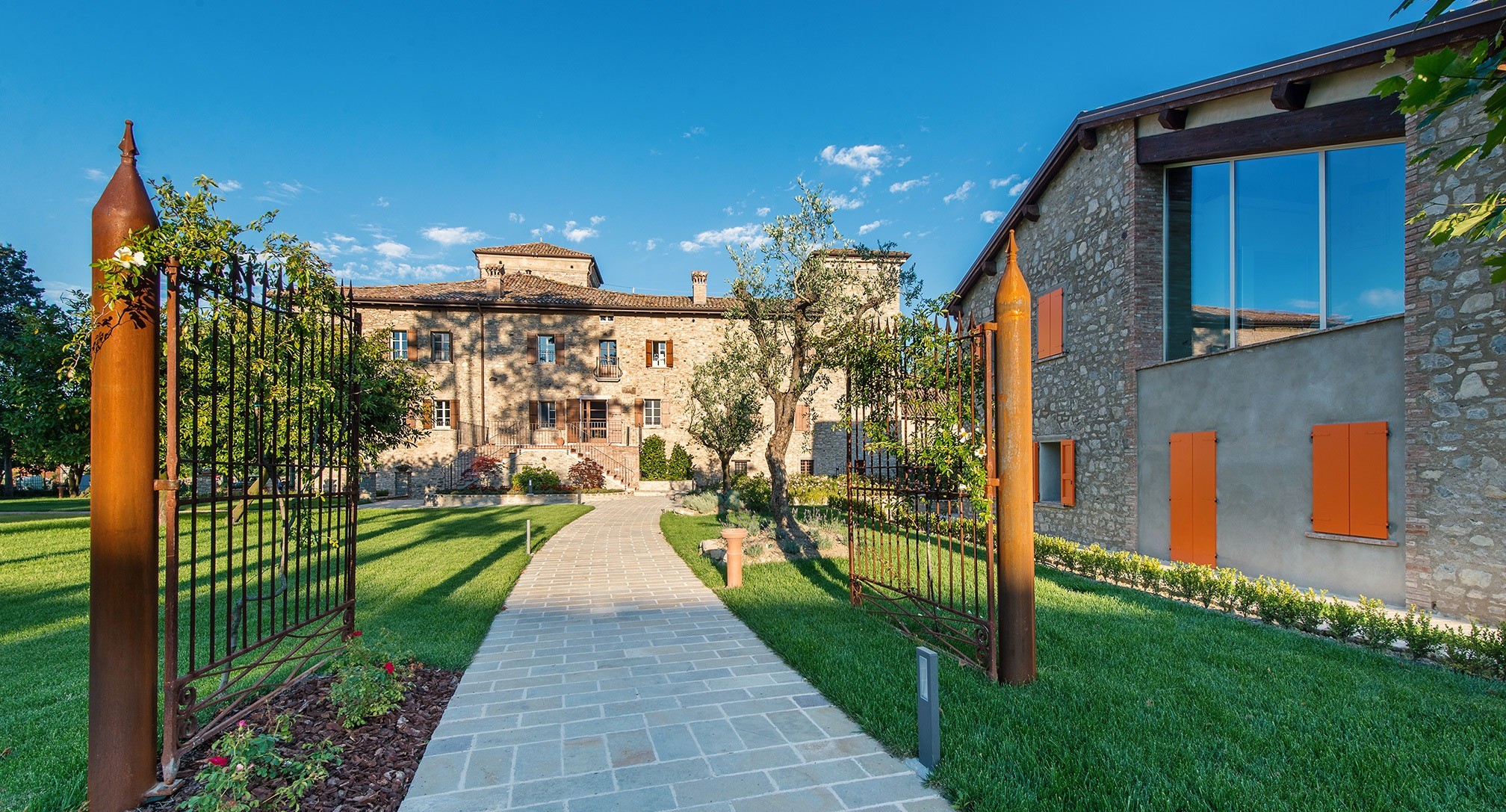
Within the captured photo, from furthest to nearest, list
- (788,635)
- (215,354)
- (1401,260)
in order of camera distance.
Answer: (1401,260), (788,635), (215,354)

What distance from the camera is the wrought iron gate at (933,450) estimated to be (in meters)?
4.77

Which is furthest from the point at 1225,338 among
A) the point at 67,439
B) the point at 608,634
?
the point at 67,439

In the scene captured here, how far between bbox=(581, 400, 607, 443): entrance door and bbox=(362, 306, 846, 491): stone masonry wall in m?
0.41

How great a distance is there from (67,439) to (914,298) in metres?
16.5

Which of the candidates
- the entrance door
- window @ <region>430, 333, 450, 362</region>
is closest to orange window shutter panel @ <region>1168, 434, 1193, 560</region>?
the entrance door

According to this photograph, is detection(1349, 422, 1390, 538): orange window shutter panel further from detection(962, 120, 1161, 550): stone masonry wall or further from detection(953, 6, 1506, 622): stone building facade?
detection(962, 120, 1161, 550): stone masonry wall

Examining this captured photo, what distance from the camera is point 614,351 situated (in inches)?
1095

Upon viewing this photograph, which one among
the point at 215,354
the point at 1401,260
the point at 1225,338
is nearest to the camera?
the point at 215,354

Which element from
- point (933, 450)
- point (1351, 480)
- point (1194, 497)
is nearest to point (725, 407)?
point (1194, 497)

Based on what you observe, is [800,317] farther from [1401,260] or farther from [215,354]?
[215,354]

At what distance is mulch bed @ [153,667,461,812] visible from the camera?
3.13 metres

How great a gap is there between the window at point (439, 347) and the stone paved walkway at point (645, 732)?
22.6m

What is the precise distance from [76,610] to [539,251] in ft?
91.8

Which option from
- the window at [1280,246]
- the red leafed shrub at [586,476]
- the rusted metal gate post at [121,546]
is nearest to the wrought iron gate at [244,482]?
the rusted metal gate post at [121,546]
